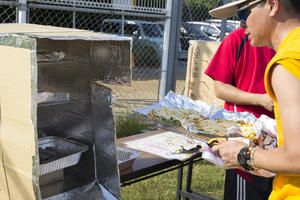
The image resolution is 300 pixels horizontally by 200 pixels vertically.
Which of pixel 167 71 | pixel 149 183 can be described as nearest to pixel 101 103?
pixel 149 183

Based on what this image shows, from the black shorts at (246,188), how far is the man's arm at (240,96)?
44cm

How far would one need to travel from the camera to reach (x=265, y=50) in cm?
237

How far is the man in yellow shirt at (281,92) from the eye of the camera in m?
1.12

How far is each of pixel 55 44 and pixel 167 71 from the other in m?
2.67

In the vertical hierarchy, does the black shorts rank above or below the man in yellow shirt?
below

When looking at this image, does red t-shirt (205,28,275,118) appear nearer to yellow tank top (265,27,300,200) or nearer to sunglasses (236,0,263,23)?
sunglasses (236,0,263,23)

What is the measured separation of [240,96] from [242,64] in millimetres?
205

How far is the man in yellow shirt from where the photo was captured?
1.12 m

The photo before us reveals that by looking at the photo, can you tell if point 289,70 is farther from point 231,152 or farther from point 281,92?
point 231,152

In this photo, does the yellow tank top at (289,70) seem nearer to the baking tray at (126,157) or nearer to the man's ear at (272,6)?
the man's ear at (272,6)

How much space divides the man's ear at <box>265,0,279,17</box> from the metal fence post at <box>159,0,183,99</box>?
2761 mm

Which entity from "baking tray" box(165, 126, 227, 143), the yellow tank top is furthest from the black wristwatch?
"baking tray" box(165, 126, 227, 143)

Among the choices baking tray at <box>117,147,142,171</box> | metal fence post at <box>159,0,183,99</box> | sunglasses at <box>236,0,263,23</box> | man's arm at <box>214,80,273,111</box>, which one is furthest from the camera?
metal fence post at <box>159,0,183,99</box>

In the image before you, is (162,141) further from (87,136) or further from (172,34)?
(172,34)
